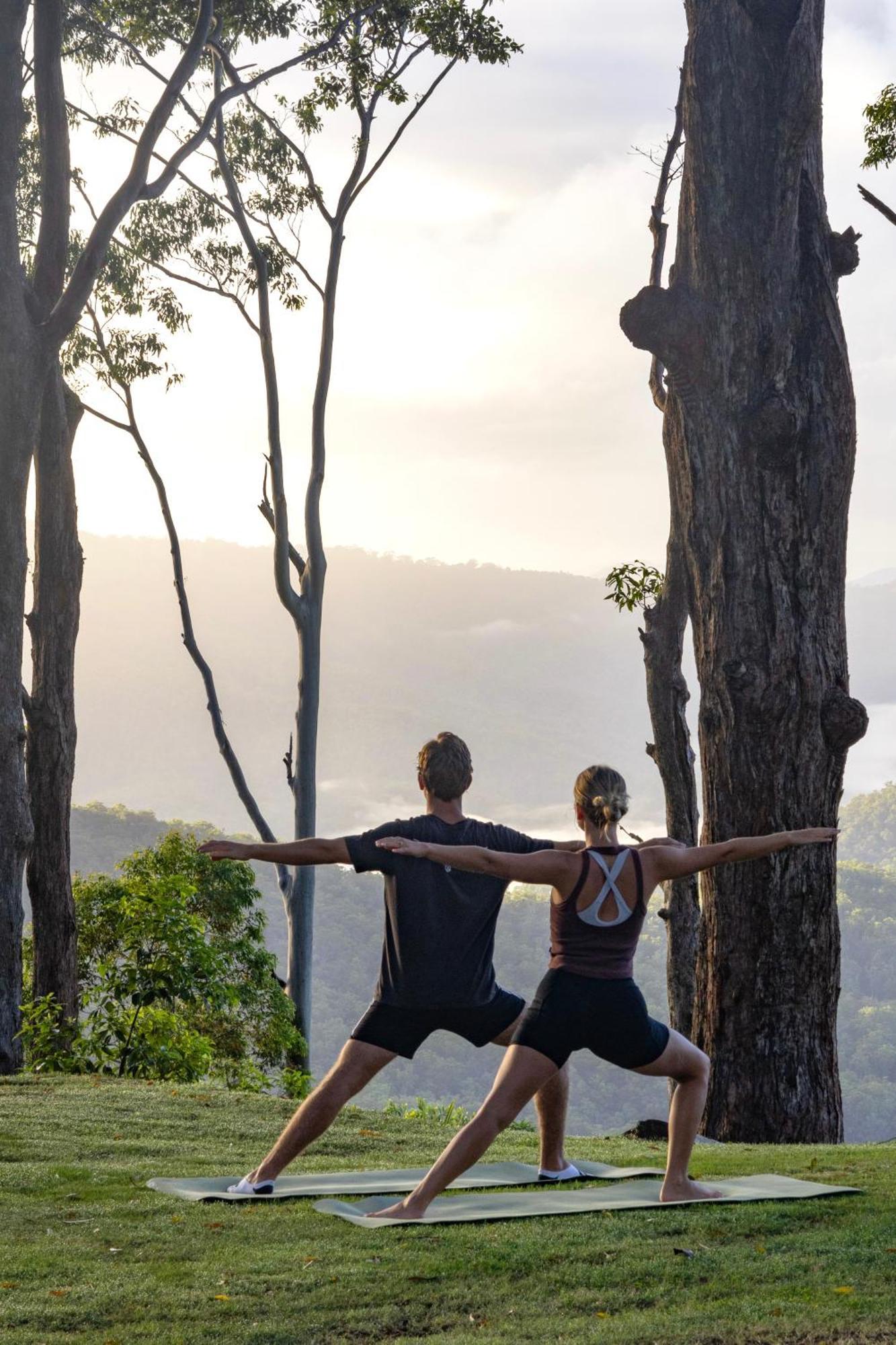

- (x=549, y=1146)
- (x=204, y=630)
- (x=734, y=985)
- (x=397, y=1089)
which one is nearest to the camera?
(x=549, y=1146)

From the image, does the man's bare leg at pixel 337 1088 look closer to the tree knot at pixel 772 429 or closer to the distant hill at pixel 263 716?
the tree knot at pixel 772 429

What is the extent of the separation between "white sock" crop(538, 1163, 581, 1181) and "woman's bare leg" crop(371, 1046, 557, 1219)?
39.6 inches

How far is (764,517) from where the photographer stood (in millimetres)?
9766

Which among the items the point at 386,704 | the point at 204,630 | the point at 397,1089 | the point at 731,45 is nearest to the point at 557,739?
the point at 386,704

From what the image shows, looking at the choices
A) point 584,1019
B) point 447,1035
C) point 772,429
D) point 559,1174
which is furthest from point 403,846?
point 447,1035

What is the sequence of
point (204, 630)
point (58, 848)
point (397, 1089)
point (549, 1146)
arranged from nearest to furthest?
point (549, 1146)
point (58, 848)
point (397, 1089)
point (204, 630)

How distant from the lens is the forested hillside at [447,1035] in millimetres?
57656

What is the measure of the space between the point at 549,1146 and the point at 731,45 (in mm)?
7780

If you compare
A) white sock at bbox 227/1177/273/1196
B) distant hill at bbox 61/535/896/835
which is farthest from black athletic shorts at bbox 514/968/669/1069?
distant hill at bbox 61/535/896/835

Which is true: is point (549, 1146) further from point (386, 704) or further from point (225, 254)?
point (386, 704)

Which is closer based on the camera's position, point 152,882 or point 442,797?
point 442,797

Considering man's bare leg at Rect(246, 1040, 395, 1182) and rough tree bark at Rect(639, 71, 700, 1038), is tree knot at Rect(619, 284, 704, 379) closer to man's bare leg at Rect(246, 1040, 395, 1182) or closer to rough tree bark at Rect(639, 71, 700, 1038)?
rough tree bark at Rect(639, 71, 700, 1038)

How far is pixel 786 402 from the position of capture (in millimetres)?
9727

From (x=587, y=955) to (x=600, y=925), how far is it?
0.13 m
